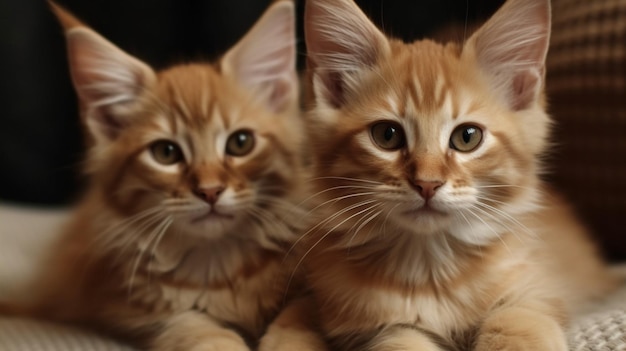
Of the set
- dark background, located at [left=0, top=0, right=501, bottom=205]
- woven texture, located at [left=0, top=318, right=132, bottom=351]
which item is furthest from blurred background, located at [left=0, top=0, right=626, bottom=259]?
woven texture, located at [left=0, top=318, right=132, bottom=351]

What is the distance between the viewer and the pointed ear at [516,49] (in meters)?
1.08

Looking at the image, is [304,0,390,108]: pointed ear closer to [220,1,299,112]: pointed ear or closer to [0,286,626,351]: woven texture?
[220,1,299,112]: pointed ear

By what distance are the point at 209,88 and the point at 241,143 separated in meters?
0.13

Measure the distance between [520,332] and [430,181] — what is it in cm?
25

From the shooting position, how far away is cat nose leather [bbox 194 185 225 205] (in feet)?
3.89

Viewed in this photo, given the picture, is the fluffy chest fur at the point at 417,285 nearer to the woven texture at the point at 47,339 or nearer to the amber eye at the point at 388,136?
the amber eye at the point at 388,136

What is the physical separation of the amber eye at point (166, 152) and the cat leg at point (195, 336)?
0.28 m

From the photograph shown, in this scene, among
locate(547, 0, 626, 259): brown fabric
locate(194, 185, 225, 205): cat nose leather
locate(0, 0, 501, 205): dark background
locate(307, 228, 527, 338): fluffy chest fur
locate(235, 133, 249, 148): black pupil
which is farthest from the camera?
locate(0, 0, 501, 205): dark background

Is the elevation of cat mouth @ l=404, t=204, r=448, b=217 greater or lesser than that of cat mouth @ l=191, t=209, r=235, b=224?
greater

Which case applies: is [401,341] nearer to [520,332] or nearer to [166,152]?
[520,332]

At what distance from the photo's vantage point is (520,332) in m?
0.96

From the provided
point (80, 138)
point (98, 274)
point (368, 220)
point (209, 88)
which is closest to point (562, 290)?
point (368, 220)

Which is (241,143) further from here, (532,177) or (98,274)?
(532,177)

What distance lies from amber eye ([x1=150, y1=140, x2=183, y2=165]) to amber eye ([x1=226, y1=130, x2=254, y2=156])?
0.09 m
